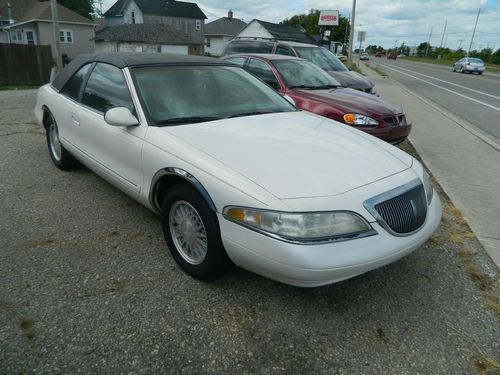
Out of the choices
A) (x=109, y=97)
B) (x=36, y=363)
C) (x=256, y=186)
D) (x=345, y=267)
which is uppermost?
(x=109, y=97)

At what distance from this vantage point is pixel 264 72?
6738 mm

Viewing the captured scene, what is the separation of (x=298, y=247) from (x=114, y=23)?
66035 mm

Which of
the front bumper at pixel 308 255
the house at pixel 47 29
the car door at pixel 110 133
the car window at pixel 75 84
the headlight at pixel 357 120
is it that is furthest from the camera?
the house at pixel 47 29

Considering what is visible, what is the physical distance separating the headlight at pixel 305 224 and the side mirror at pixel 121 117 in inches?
51.9

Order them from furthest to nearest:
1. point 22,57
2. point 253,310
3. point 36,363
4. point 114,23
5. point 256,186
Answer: point 114,23, point 22,57, point 253,310, point 256,186, point 36,363

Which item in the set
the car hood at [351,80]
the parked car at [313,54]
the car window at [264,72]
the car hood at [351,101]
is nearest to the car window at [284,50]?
the parked car at [313,54]

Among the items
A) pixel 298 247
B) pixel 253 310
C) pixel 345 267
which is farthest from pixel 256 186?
pixel 253 310

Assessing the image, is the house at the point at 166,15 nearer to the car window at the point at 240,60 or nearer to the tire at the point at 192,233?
the car window at the point at 240,60

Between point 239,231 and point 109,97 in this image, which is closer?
point 239,231

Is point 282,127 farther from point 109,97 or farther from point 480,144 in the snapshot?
point 480,144

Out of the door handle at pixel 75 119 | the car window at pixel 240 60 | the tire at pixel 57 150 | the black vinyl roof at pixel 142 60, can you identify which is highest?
the black vinyl roof at pixel 142 60

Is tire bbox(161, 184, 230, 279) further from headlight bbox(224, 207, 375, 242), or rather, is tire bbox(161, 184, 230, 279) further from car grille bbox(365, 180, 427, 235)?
car grille bbox(365, 180, 427, 235)

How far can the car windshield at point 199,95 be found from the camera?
3.24 metres

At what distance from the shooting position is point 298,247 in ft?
Answer: 7.22
